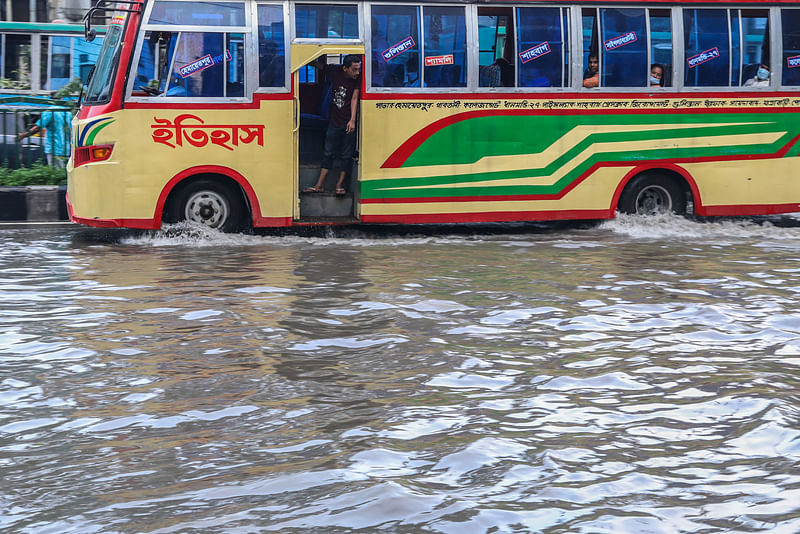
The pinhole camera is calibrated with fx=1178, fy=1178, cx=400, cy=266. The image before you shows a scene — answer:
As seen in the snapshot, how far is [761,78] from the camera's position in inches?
515

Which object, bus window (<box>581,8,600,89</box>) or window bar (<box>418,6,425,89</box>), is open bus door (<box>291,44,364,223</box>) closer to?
window bar (<box>418,6,425,89</box>)

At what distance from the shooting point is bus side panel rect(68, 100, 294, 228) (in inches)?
459

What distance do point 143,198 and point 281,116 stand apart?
161 cm

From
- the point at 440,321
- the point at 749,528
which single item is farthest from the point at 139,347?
the point at 749,528

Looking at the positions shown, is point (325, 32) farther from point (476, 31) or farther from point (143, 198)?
point (143, 198)

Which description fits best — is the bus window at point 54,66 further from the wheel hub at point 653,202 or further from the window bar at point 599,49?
the wheel hub at point 653,202

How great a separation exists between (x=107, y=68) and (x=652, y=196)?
606 cm

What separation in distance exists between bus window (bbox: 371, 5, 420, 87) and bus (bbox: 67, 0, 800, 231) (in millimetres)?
16

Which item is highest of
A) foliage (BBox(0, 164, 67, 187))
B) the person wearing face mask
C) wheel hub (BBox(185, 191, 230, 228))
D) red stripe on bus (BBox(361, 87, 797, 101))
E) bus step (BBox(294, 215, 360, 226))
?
the person wearing face mask

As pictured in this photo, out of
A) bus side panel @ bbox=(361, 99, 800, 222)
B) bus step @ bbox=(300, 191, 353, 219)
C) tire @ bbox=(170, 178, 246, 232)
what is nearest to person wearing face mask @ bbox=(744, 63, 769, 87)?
bus side panel @ bbox=(361, 99, 800, 222)

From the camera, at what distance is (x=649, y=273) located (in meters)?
9.52

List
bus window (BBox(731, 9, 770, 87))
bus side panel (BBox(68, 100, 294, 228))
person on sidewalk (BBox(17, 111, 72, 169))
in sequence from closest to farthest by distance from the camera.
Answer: bus side panel (BBox(68, 100, 294, 228)) → bus window (BBox(731, 9, 770, 87)) → person on sidewalk (BBox(17, 111, 72, 169))

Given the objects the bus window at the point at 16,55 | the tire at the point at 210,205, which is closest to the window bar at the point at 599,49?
the tire at the point at 210,205

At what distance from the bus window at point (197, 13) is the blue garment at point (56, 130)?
3.53 metres
